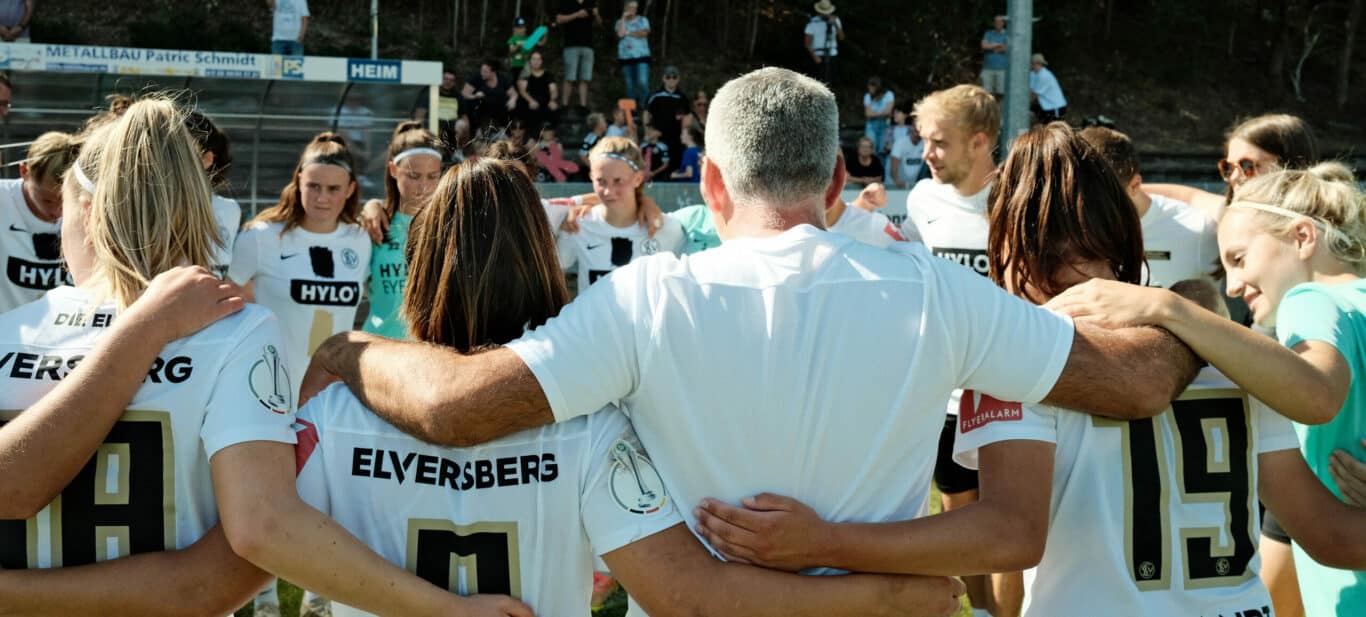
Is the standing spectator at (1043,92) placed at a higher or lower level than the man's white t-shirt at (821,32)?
lower

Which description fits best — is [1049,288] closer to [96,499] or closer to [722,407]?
[722,407]

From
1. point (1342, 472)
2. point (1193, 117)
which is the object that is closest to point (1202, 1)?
point (1193, 117)

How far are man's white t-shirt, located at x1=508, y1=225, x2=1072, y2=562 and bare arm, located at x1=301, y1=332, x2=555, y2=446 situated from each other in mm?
40

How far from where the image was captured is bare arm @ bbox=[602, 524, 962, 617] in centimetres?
213

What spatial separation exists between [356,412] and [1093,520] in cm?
143

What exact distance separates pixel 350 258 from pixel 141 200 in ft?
13.1

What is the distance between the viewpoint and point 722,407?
2143 mm

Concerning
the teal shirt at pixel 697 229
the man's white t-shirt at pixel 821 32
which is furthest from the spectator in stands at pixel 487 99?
the teal shirt at pixel 697 229

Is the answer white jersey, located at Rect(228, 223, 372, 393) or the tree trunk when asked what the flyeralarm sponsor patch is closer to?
white jersey, located at Rect(228, 223, 372, 393)

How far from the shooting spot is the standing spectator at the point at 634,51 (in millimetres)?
19234

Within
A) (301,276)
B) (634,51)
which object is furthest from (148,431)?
(634,51)

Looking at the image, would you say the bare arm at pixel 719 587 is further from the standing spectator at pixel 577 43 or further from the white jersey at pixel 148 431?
the standing spectator at pixel 577 43

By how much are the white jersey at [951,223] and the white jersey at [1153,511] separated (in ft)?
9.76

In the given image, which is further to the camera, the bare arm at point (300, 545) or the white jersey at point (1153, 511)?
the white jersey at point (1153, 511)
